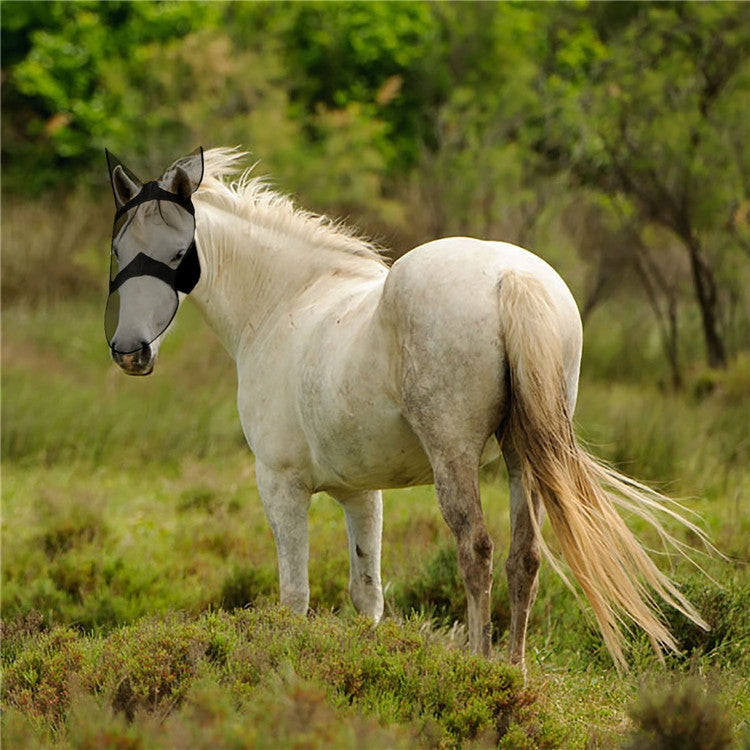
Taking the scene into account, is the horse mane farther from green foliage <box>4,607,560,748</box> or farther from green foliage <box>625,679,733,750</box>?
green foliage <box>625,679,733,750</box>

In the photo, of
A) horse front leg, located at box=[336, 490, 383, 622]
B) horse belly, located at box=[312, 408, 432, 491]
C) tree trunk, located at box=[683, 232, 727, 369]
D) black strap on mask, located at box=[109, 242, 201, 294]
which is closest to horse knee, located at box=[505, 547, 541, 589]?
horse belly, located at box=[312, 408, 432, 491]

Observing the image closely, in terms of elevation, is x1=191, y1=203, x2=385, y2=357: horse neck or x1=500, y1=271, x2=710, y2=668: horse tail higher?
x1=191, y1=203, x2=385, y2=357: horse neck

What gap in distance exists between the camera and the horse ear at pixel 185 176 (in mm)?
4633

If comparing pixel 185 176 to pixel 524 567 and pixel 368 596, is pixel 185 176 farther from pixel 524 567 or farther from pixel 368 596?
pixel 524 567

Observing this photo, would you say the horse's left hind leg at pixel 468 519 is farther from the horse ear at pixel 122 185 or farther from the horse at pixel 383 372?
the horse ear at pixel 122 185

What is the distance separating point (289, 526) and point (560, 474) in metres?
1.42

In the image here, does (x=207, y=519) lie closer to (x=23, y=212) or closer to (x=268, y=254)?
(x=268, y=254)

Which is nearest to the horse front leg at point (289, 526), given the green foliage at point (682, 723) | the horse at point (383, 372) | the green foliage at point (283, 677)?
the horse at point (383, 372)

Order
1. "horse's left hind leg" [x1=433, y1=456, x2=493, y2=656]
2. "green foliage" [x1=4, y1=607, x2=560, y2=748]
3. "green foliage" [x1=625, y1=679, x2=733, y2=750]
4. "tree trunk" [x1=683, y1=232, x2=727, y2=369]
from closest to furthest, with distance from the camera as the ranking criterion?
"green foliage" [x1=625, y1=679, x2=733, y2=750], "green foliage" [x1=4, y1=607, x2=560, y2=748], "horse's left hind leg" [x1=433, y1=456, x2=493, y2=656], "tree trunk" [x1=683, y1=232, x2=727, y2=369]

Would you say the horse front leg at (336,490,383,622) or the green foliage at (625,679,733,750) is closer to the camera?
the green foliage at (625,679,733,750)

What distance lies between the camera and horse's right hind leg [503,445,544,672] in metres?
4.02

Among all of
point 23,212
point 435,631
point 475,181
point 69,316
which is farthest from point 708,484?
point 23,212

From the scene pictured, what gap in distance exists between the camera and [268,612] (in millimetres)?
4180

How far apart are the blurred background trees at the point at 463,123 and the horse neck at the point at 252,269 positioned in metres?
8.31
